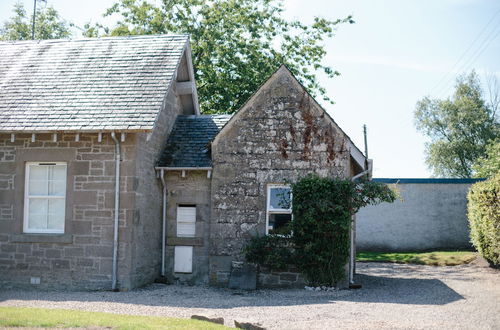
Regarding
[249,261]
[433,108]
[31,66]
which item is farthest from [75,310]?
[433,108]

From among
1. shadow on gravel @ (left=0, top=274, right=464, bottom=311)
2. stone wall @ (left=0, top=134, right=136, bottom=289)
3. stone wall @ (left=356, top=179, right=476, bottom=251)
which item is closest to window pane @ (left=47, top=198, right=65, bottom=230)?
stone wall @ (left=0, top=134, right=136, bottom=289)

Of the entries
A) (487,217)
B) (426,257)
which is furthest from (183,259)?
(426,257)

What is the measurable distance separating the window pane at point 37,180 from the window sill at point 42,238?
→ 110cm

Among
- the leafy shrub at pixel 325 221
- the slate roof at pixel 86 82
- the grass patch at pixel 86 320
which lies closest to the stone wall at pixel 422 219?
the leafy shrub at pixel 325 221

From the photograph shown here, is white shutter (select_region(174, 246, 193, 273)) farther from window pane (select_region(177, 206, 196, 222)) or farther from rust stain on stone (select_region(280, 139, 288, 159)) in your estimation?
rust stain on stone (select_region(280, 139, 288, 159))

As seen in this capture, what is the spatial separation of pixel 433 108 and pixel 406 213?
78.5 feet

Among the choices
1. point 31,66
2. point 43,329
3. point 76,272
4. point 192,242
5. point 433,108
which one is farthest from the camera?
point 433,108

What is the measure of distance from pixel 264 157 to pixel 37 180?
236 inches

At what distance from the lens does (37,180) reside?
48.2ft

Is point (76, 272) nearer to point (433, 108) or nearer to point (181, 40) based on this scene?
point (181, 40)

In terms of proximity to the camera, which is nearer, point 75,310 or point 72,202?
point 75,310

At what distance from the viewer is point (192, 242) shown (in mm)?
15609

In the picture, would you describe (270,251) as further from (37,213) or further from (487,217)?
(487,217)

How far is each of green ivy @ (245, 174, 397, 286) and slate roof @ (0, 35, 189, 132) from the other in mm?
4353
